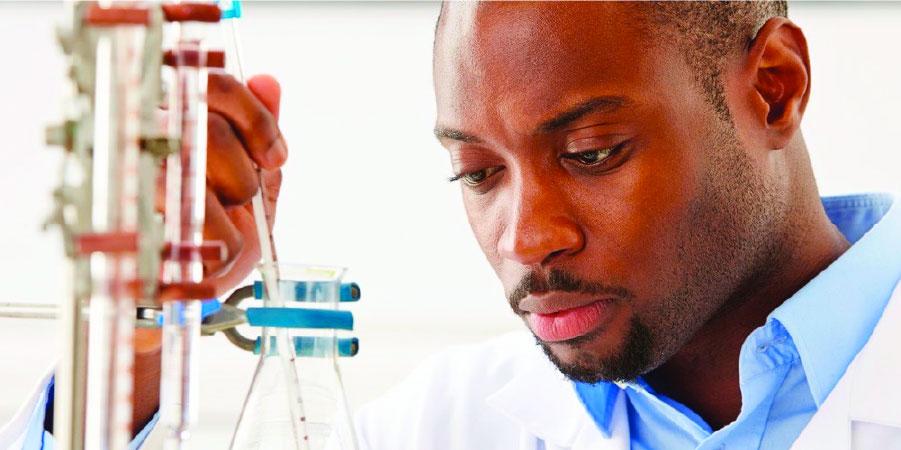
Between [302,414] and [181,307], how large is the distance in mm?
189

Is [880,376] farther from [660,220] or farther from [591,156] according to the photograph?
[591,156]

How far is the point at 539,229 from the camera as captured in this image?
107 centimetres

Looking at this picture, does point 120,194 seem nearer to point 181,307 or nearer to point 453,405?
point 181,307

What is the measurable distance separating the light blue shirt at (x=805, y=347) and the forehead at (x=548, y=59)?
350 mm

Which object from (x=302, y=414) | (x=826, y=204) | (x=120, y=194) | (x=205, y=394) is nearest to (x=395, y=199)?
(x=205, y=394)

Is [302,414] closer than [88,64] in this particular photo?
No

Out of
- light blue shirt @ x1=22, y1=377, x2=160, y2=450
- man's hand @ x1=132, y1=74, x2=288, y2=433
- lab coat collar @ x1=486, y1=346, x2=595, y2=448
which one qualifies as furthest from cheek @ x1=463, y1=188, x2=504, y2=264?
light blue shirt @ x1=22, y1=377, x2=160, y2=450

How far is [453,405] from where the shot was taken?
57.2 inches

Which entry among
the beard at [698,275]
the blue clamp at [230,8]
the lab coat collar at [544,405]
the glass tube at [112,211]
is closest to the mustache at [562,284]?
the beard at [698,275]

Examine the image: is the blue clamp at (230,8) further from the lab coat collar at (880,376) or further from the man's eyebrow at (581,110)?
the lab coat collar at (880,376)

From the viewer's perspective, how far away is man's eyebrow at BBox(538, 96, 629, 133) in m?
1.07

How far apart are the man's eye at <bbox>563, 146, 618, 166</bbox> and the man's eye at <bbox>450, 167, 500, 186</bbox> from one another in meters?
0.11

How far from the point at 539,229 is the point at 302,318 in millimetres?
405

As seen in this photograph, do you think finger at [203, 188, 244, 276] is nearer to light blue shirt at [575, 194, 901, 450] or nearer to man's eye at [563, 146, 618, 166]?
man's eye at [563, 146, 618, 166]
